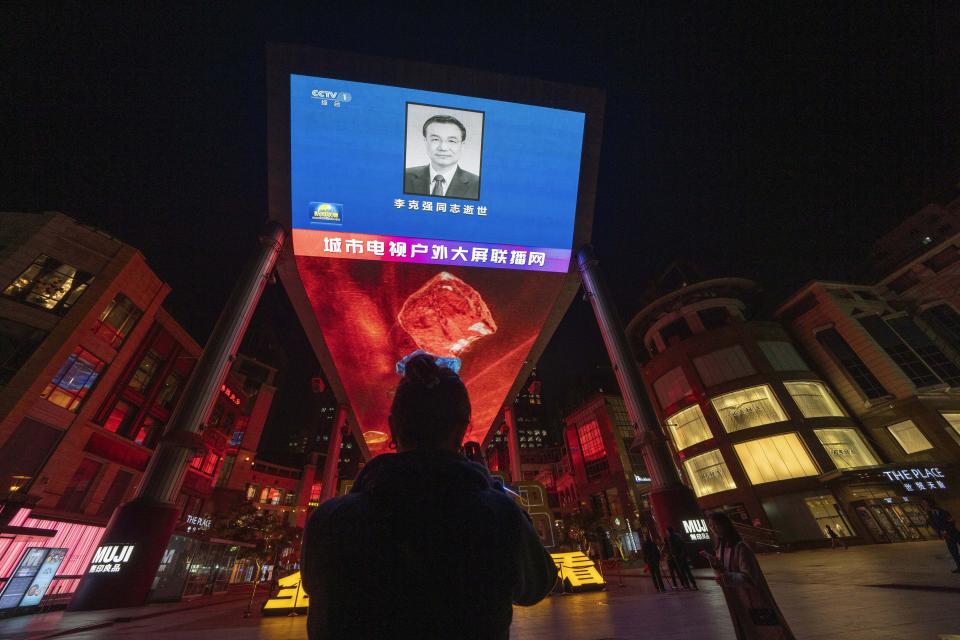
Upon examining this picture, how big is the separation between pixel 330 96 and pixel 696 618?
43.4 ft

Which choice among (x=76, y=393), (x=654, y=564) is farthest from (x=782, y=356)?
(x=76, y=393)

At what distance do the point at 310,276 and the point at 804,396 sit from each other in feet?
98.2

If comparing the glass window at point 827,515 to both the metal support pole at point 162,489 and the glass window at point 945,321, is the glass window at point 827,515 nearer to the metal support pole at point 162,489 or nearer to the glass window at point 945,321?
the glass window at point 945,321

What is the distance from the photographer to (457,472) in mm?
1102

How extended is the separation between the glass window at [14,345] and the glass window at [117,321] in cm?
200

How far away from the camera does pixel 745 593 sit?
299cm

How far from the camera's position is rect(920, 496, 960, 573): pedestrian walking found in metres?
6.21

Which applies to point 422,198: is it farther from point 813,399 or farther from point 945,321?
point 945,321

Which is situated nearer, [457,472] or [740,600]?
[457,472]

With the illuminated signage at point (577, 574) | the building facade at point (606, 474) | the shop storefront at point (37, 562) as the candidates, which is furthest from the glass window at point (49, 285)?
the building facade at point (606, 474)

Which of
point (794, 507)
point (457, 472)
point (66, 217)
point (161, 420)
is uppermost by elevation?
point (66, 217)

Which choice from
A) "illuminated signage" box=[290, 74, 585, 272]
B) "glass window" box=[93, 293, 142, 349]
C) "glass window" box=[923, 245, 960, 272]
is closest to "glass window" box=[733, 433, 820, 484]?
"glass window" box=[923, 245, 960, 272]

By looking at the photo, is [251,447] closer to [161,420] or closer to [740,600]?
[161,420]

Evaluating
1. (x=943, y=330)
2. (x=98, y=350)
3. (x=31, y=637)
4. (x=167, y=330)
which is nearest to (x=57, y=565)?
(x=98, y=350)
